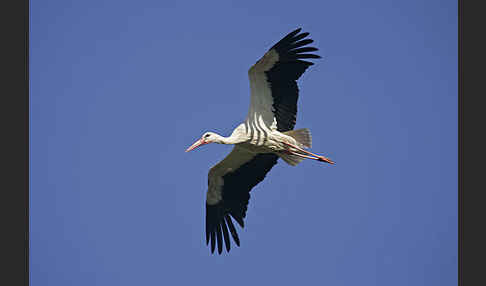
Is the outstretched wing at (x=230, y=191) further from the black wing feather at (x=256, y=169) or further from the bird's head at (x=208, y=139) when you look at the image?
the bird's head at (x=208, y=139)

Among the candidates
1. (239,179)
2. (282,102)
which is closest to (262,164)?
(239,179)

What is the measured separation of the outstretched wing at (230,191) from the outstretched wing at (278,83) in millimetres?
612

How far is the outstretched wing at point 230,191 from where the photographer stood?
9.77 meters

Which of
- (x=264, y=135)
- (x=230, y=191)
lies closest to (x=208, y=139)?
(x=264, y=135)

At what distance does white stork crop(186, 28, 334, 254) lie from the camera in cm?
902

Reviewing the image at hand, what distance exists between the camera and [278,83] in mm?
9148

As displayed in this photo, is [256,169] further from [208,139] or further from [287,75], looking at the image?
[287,75]

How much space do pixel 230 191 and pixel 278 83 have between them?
69.5 inches

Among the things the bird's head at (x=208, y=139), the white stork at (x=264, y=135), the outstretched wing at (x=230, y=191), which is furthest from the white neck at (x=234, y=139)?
the outstretched wing at (x=230, y=191)

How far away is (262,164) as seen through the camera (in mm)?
9781

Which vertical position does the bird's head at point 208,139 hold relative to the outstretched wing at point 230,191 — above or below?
above

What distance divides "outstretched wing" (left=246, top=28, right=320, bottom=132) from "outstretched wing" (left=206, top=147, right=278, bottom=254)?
0.61 metres

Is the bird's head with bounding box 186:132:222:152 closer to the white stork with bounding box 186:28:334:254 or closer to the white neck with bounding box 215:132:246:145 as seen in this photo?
the white stork with bounding box 186:28:334:254

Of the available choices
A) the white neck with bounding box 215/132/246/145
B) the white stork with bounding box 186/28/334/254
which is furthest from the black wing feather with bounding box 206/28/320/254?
the white neck with bounding box 215/132/246/145
